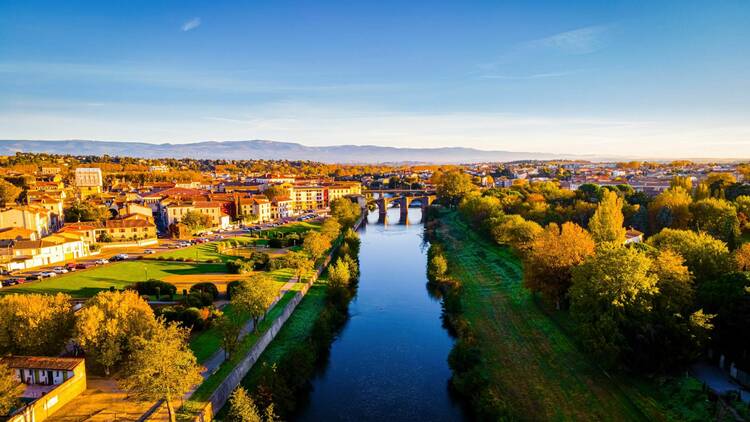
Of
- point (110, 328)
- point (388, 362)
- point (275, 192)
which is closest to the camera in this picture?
point (110, 328)

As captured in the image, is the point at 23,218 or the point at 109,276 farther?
the point at 23,218

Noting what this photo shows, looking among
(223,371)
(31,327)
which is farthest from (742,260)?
(31,327)

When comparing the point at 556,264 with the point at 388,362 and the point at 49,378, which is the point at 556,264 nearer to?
the point at 388,362

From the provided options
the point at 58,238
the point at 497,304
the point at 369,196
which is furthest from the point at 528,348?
the point at 369,196

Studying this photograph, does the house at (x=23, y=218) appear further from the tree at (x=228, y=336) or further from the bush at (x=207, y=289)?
the tree at (x=228, y=336)

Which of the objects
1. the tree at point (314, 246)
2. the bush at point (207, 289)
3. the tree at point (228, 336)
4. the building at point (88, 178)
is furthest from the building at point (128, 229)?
the building at point (88, 178)

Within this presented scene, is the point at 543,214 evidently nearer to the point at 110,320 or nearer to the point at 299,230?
the point at 299,230

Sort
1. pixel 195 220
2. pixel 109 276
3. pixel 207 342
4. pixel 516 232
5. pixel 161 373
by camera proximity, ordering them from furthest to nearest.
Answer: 1. pixel 195 220
2. pixel 516 232
3. pixel 109 276
4. pixel 207 342
5. pixel 161 373
